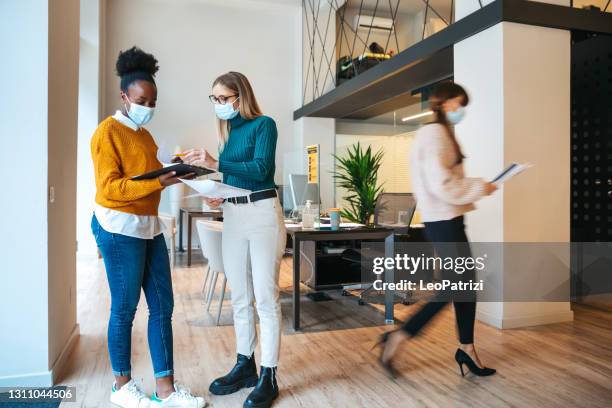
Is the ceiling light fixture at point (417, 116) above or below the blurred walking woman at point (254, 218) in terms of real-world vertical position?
above

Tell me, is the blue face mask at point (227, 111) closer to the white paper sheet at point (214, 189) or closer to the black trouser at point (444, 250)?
the white paper sheet at point (214, 189)

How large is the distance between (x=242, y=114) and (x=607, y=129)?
3435mm

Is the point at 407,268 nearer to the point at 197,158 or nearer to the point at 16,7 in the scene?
the point at 197,158

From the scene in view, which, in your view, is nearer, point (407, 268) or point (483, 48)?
point (483, 48)

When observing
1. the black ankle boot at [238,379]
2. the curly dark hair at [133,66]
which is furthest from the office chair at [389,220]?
the curly dark hair at [133,66]

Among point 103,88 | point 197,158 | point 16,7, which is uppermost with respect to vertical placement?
point 103,88

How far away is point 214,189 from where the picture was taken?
1.91 m

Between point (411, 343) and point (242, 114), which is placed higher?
point (242, 114)

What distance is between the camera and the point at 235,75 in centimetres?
207

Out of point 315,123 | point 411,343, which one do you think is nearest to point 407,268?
point 411,343

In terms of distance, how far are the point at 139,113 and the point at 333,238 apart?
73.4 inches

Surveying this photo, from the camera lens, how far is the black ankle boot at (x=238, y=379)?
7.29ft

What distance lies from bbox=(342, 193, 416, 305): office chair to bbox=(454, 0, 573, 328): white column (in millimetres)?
736

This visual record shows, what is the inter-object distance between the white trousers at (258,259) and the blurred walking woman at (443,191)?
667 millimetres
